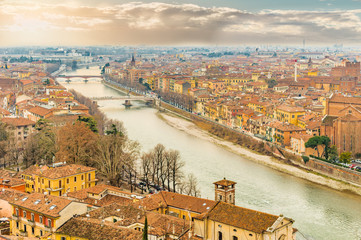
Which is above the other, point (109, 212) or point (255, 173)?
point (109, 212)

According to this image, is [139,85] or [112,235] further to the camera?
[139,85]

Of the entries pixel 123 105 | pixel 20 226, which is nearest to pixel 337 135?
pixel 20 226

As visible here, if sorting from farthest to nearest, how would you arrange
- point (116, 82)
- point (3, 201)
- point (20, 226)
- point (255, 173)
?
point (116, 82)
point (255, 173)
point (3, 201)
point (20, 226)

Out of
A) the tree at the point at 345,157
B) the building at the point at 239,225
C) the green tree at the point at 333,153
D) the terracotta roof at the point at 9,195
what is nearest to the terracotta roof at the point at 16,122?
the terracotta roof at the point at 9,195

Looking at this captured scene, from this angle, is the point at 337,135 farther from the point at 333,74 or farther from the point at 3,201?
the point at 333,74

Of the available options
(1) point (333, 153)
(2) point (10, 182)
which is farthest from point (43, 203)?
(1) point (333, 153)

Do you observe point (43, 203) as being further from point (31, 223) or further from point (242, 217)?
point (242, 217)
